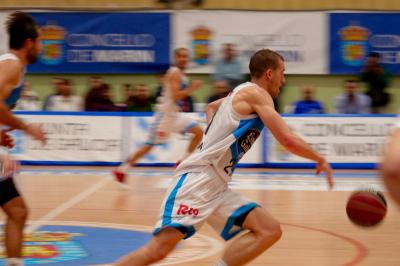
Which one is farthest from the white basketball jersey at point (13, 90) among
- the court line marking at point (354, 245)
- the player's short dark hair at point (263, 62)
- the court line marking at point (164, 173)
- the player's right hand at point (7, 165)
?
the court line marking at point (164, 173)

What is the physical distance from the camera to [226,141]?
4.98 m

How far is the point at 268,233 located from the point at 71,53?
13210mm

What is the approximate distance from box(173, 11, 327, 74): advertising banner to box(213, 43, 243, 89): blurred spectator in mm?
1166

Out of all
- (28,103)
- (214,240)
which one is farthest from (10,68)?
(28,103)

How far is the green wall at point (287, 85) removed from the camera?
17109 millimetres

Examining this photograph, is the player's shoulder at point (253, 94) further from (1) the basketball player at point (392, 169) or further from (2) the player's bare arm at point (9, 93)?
(1) the basketball player at point (392, 169)

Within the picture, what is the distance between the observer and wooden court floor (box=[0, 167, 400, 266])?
696 centimetres

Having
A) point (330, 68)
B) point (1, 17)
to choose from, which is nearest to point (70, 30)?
point (1, 17)

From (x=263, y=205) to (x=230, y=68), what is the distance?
20.1 ft

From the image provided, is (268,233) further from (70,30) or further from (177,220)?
(70,30)

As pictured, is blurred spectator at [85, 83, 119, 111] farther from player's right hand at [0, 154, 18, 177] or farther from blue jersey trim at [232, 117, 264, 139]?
blue jersey trim at [232, 117, 264, 139]

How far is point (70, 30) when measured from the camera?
17500 mm

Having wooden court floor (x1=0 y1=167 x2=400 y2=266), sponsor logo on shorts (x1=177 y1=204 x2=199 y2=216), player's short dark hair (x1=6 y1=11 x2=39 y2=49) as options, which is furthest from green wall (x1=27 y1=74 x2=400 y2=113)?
sponsor logo on shorts (x1=177 y1=204 x2=199 y2=216)

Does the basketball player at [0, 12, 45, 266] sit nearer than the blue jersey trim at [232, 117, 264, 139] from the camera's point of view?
No
